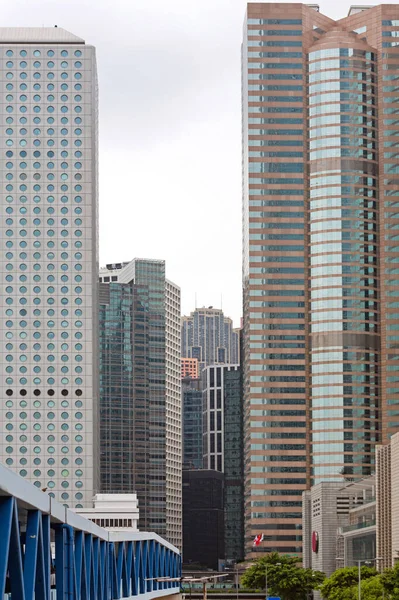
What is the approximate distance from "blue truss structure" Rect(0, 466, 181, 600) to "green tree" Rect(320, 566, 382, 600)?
20.5 m

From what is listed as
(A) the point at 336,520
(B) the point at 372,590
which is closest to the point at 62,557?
(B) the point at 372,590

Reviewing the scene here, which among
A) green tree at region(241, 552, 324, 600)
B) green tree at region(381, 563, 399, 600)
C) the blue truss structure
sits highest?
the blue truss structure

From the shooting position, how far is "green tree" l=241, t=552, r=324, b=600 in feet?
533

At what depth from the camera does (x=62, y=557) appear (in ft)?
199

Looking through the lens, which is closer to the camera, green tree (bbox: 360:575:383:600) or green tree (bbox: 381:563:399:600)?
green tree (bbox: 381:563:399:600)

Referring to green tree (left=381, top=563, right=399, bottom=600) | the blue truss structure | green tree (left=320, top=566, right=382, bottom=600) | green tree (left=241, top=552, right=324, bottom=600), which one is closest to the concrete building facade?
green tree (left=241, top=552, right=324, bottom=600)

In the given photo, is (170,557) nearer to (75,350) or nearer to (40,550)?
(75,350)

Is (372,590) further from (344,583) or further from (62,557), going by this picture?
(62,557)

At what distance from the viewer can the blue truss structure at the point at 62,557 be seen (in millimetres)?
41469

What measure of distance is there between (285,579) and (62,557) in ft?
354

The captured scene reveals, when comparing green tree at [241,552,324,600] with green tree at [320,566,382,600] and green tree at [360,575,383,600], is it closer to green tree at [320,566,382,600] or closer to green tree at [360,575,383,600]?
green tree at [320,566,382,600]

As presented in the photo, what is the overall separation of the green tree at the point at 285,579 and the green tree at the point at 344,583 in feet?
71.6

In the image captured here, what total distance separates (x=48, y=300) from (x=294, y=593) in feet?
217

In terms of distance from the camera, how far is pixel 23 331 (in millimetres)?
199500
